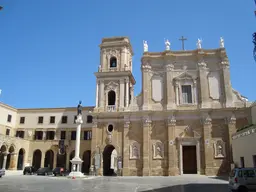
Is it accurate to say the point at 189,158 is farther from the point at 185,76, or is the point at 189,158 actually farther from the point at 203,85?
the point at 185,76

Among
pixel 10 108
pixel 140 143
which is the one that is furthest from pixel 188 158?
pixel 10 108

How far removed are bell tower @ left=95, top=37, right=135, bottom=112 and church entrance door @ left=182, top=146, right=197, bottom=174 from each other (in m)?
9.16

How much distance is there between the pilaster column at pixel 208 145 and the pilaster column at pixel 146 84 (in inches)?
287

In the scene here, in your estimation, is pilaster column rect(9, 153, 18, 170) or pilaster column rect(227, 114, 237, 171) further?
pilaster column rect(9, 153, 18, 170)

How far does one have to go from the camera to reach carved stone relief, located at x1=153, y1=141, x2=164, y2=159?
30.6m

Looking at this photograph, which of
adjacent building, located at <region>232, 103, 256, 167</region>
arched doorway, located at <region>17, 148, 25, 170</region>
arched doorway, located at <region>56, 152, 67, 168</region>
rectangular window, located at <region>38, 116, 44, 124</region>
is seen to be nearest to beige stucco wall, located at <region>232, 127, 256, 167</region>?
adjacent building, located at <region>232, 103, 256, 167</region>

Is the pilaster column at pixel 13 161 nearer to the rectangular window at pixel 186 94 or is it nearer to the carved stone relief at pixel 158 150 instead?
the carved stone relief at pixel 158 150

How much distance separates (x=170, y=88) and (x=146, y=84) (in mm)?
3123

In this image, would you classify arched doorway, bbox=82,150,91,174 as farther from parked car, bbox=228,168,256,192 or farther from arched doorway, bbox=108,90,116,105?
parked car, bbox=228,168,256,192

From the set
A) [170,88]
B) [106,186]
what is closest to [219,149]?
[170,88]

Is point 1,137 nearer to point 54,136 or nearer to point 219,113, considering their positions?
point 54,136

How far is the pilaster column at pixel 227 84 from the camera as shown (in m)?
31.1

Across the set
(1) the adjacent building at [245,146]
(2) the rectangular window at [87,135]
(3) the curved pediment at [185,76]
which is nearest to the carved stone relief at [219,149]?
(1) the adjacent building at [245,146]

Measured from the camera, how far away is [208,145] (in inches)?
1176
